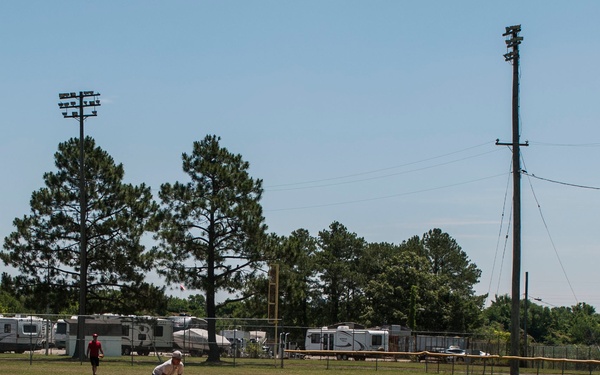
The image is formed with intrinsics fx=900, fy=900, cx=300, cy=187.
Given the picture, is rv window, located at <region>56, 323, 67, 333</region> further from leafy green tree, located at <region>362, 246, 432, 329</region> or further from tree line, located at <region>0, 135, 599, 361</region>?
leafy green tree, located at <region>362, 246, 432, 329</region>

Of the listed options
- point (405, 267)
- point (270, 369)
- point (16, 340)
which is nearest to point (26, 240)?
point (16, 340)

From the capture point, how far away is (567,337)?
149375 mm

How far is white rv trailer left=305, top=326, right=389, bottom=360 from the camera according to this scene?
6569 centimetres

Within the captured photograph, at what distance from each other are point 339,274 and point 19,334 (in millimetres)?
41240

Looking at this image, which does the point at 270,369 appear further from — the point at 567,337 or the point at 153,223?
the point at 567,337

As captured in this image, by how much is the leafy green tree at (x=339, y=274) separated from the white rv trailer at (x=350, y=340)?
2712cm

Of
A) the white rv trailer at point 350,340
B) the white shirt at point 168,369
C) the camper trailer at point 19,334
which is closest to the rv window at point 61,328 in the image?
the camper trailer at point 19,334

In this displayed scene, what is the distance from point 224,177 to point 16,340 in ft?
58.2

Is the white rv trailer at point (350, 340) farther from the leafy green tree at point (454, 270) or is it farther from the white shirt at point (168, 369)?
the white shirt at point (168, 369)

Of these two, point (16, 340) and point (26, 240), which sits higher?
point (26, 240)

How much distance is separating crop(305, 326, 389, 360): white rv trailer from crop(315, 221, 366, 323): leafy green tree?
27125 millimetres

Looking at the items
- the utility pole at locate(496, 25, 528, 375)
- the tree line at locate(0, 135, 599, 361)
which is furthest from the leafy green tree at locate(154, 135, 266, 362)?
the utility pole at locate(496, 25, 528, 375)

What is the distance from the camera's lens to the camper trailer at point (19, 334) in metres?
59.7

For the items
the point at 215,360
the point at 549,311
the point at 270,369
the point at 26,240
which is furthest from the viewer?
the point at 549,311
